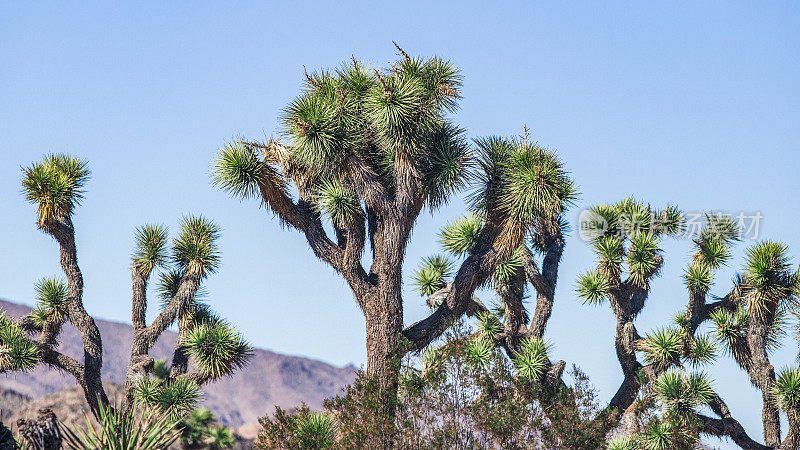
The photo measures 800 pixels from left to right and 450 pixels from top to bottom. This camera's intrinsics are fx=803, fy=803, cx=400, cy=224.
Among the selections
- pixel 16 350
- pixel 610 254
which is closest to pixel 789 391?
pixel 610 254

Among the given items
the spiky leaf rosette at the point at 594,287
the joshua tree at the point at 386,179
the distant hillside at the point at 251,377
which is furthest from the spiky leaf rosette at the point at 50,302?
the distant hillside at the point at 251,377

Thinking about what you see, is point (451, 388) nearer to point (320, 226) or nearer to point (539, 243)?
point (320, 226)

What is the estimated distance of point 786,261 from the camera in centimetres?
1549

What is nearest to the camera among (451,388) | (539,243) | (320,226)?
(451,388)

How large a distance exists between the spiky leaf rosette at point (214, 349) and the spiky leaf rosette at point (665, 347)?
819 centimetres

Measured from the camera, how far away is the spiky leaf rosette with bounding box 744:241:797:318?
15453mm

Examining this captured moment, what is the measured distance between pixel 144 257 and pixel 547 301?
869cm

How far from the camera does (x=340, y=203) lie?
13586mm

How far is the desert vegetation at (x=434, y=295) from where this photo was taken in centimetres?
1159

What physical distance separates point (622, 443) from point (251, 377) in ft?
337

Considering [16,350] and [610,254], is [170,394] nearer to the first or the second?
[16,350]

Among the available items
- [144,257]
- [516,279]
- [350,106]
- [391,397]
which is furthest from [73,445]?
[516,279]

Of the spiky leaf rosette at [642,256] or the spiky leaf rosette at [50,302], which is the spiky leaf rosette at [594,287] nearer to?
the spiky leaf rosette at [642,256]

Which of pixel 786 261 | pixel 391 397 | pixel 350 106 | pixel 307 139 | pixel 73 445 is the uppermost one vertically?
pixel 786 261
